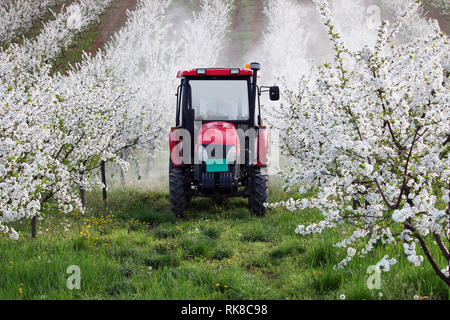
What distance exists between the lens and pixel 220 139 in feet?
21.6

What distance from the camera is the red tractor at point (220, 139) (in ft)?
21.8

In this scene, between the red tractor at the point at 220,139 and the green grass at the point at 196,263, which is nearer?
the green grass at the point at 196,263

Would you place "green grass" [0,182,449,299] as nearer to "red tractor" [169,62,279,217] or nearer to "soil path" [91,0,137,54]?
"red tractor" [169,62,279,217]

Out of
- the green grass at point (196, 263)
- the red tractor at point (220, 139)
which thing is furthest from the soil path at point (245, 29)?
the green grass at point (196, 263)

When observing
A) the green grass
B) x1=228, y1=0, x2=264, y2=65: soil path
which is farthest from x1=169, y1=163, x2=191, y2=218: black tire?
x1=228, y1=0, x2=264, y2=65: soil path

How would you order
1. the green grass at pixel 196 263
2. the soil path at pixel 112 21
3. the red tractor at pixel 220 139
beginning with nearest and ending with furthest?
the green grass at pixel 196 263 < the red tractor at pixel 220 139 < the soil path at pixel 112 21

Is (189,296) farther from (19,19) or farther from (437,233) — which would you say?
(19,19)

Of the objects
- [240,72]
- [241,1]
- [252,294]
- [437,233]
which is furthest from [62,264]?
[241,1]

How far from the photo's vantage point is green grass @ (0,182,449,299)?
10.8 ft

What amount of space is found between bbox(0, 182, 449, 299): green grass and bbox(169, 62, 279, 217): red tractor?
0.65m

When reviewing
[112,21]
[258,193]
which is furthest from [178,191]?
[112,21]

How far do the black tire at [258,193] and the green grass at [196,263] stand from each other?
34cm

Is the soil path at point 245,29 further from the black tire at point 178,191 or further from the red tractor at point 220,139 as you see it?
the black tire at point 178,191

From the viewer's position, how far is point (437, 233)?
254 cm
